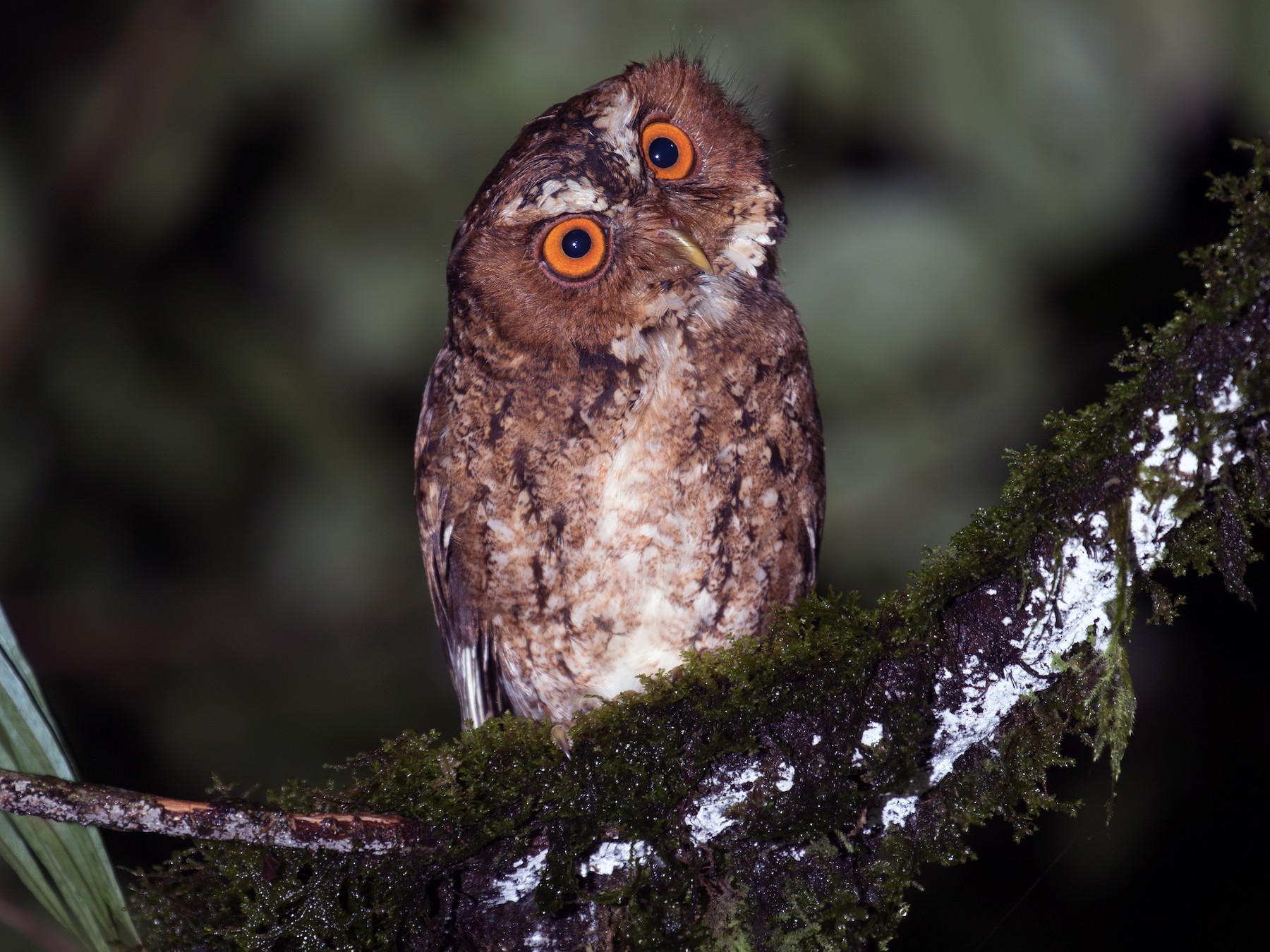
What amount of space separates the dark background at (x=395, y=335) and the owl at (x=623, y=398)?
90cm

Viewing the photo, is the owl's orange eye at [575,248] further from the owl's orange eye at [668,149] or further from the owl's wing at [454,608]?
the owl's wing at [454,608]

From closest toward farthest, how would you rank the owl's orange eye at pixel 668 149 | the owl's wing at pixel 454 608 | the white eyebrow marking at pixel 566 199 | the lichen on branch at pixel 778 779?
the lichen on branch at pixel 778 779, the white eyebrow marking at pixel 566 199, the owl's orange eye at pixel 668 149, the owl's wing at pixel 454 608

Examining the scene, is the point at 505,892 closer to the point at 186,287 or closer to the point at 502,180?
the point at 502,180

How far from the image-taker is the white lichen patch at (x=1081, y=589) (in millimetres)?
1005

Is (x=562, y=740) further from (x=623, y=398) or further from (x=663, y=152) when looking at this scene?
(x=663, y=152)

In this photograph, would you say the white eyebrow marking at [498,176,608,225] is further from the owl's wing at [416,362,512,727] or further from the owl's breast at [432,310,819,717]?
the owl's wing at [416,362,512,727]

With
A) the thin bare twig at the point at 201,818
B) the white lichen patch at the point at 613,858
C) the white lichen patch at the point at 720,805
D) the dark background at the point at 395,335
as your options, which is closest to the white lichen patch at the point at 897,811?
the white lichen patch at the point at 720,805

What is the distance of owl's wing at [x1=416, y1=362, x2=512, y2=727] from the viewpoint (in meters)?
1.78

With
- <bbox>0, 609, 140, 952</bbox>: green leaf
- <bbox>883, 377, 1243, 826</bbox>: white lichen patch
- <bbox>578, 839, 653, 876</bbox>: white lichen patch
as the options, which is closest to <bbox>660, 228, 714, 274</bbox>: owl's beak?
<bbox>883, 377, 1243, 826</bbox>: white lichen patch

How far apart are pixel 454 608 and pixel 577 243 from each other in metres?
0.72

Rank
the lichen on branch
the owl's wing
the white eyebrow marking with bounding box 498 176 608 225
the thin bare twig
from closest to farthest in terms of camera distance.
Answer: the thin bare twig → the lichen on branch → the white eyebrow marking with bounding box 498 176 608 225 → the owl's wing

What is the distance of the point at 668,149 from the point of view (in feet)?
5.51

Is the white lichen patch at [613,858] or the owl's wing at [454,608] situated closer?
the white lichen patch at [613,858]

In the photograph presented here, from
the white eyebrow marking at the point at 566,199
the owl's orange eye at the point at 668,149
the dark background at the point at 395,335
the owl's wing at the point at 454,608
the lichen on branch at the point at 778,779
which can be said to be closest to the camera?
the lichen on branch at the point at 778,779
